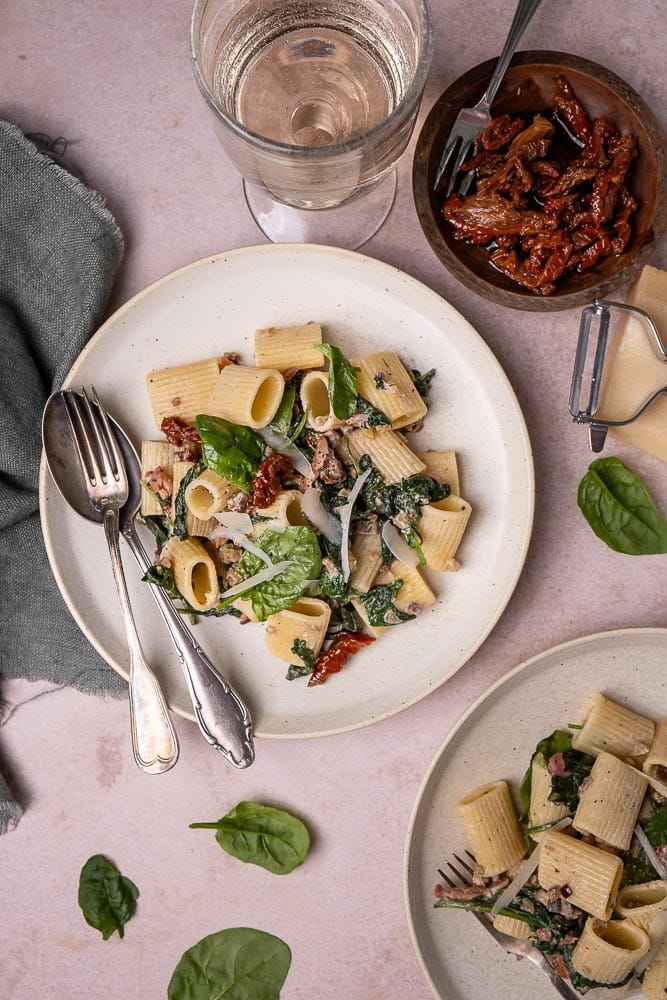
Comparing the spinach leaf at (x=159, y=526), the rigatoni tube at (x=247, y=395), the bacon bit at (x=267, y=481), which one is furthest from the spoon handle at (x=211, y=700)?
the rigatoni tube at (x=247, y=395)

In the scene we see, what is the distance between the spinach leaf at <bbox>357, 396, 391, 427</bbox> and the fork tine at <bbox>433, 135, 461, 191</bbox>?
0.49 meters

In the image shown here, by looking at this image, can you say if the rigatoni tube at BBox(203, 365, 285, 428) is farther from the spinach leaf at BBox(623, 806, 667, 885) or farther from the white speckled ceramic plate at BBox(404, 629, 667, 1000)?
the spinach leaf at BBox(623, 806, 667, 885)

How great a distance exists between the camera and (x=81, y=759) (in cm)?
220

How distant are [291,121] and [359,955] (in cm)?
200

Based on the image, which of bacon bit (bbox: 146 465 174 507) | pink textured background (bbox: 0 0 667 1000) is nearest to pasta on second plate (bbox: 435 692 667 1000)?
pink textured background (bbox: 0 0 667 1000)

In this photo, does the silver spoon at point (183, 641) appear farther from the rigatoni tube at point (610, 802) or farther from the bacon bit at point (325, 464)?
the rigatoni tube at point (610, 802)

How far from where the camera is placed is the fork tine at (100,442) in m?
1.96

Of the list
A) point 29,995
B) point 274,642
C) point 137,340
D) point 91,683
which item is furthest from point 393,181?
point 29,995

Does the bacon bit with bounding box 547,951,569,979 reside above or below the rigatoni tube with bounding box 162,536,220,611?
below

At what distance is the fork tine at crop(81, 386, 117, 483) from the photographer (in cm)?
196

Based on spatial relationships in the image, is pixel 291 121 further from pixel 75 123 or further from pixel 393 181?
pixel 75 123

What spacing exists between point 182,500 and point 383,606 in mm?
517

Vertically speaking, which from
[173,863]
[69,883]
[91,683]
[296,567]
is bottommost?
[69,883]

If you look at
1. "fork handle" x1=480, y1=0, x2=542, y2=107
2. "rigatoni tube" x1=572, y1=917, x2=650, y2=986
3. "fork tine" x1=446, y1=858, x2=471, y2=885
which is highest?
"fork handle" x1=480, y1=0, x2=542, y2=107
